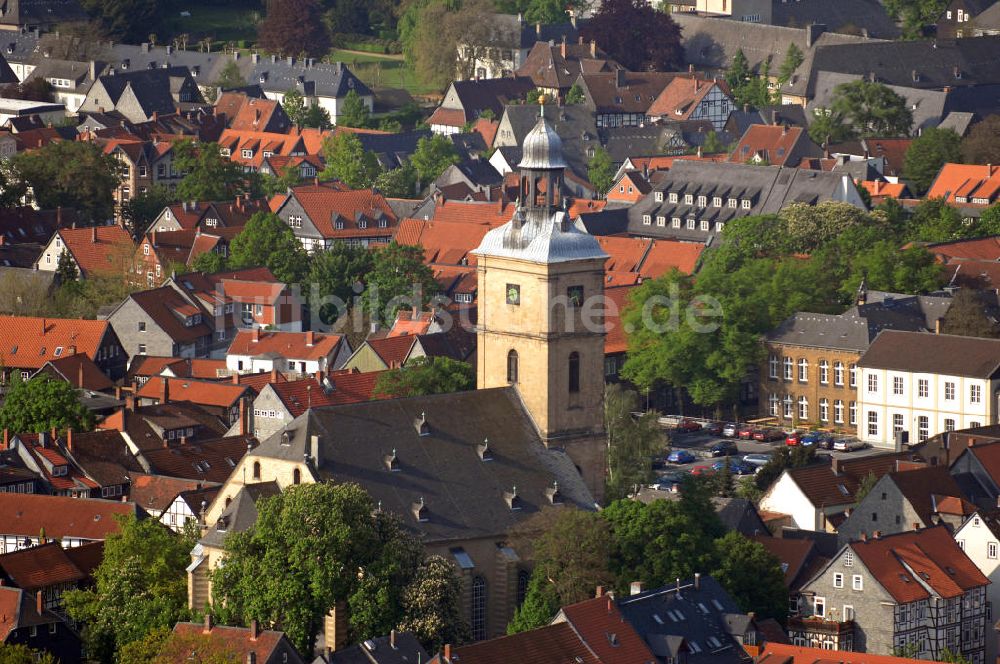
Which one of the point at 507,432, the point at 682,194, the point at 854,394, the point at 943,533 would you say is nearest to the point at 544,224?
the point at 507,432

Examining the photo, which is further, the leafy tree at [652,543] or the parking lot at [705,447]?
the parking lot at [705,447]

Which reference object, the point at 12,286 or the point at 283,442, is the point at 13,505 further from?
the point at 12,286

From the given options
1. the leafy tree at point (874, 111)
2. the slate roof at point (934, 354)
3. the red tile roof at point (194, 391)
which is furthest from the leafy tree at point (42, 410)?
the leafy tree at point (874, 111)

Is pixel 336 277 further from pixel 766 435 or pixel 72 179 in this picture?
pixel 72 179

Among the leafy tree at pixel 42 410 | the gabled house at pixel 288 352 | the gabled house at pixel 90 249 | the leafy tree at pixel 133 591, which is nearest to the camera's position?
the leafy tree at pixel 133 591

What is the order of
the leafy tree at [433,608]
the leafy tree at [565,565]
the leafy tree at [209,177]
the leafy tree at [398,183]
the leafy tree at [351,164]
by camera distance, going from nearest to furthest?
1. the leafy tree at [433,608]
2. the leafy tree at [565,565]
3. the leafy tree at [209,177]
4. the leafy tree at [351,164]
5. the leafy tree at [398,183]

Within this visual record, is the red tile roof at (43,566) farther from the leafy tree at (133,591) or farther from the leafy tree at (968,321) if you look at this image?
the leafy tree at (968,321)

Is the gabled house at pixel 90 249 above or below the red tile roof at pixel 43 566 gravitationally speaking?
below
